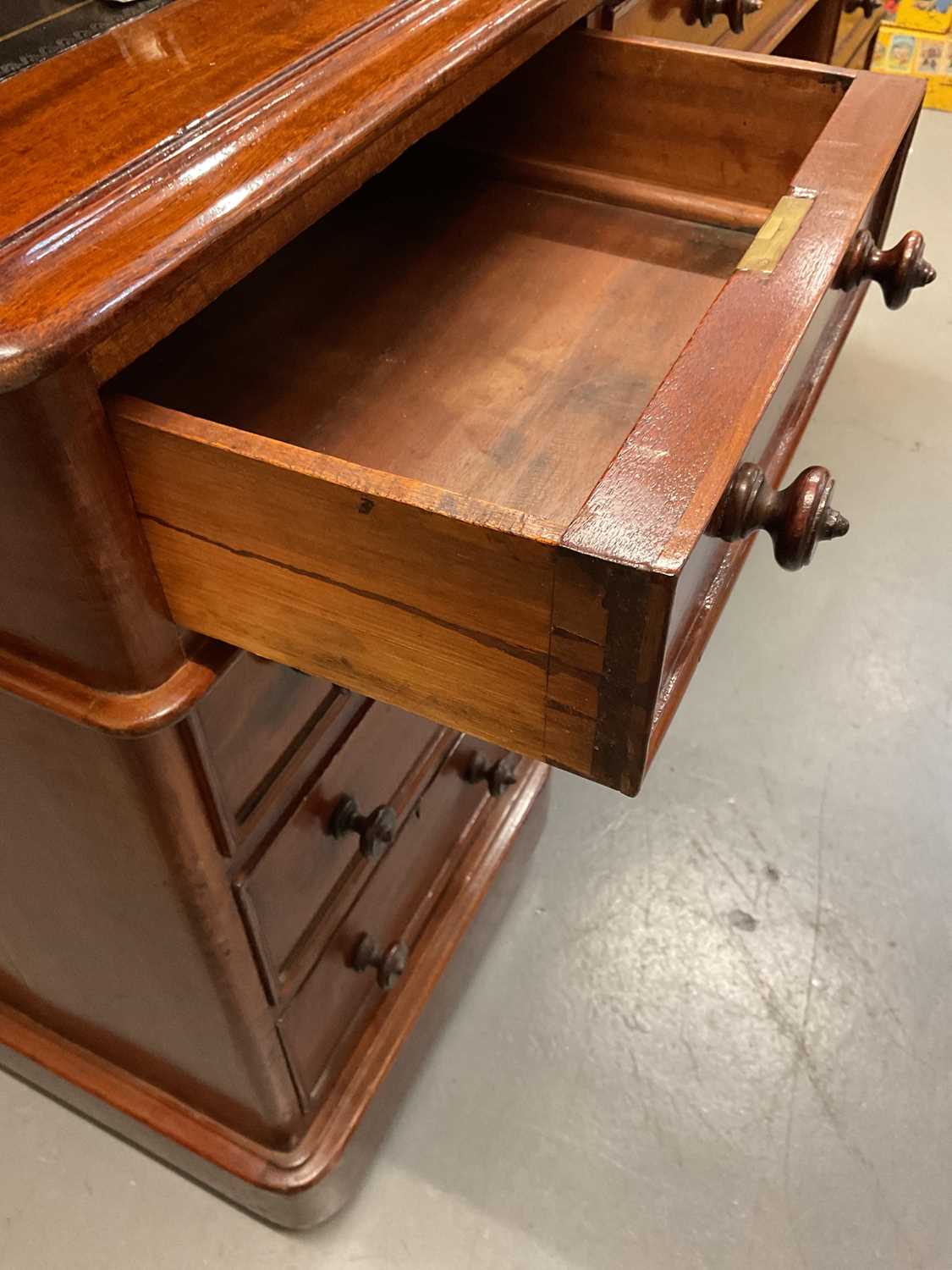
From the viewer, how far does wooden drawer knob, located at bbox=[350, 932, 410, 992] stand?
0.88 metres

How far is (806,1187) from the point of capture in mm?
1018

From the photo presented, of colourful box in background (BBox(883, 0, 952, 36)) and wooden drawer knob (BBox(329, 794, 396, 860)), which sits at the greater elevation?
wooden drawer knob (BBox(329, 794, 396, 860))

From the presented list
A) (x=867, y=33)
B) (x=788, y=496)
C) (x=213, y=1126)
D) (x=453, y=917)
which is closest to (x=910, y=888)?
(x=453, y=917)

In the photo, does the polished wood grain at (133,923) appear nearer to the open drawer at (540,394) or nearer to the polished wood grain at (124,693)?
the polished wood grain at (124,693)

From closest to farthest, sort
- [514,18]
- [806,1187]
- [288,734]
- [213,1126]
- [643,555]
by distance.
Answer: [643,555], [514,18], [288,734], [213,1126], [806,1187]

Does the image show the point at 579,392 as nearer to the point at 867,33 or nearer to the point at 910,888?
the point at 910,888

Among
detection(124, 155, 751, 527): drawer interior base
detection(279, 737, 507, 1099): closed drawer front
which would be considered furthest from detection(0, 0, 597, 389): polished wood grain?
detection(279, 737, 507, 1099): closed drawer front

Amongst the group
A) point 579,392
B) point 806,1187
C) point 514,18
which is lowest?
point 806,1187

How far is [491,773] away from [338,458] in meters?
0.57

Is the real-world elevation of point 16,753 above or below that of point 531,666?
below

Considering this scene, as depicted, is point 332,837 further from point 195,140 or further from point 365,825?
point 195,140

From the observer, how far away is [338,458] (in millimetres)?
487

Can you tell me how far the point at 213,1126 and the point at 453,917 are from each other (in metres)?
0.28

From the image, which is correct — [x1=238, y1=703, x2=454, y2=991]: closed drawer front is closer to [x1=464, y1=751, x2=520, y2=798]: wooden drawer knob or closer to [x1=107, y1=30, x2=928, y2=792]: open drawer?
[x1=464, y1=751, x2=520, y2=798]: wooden drawer knob
